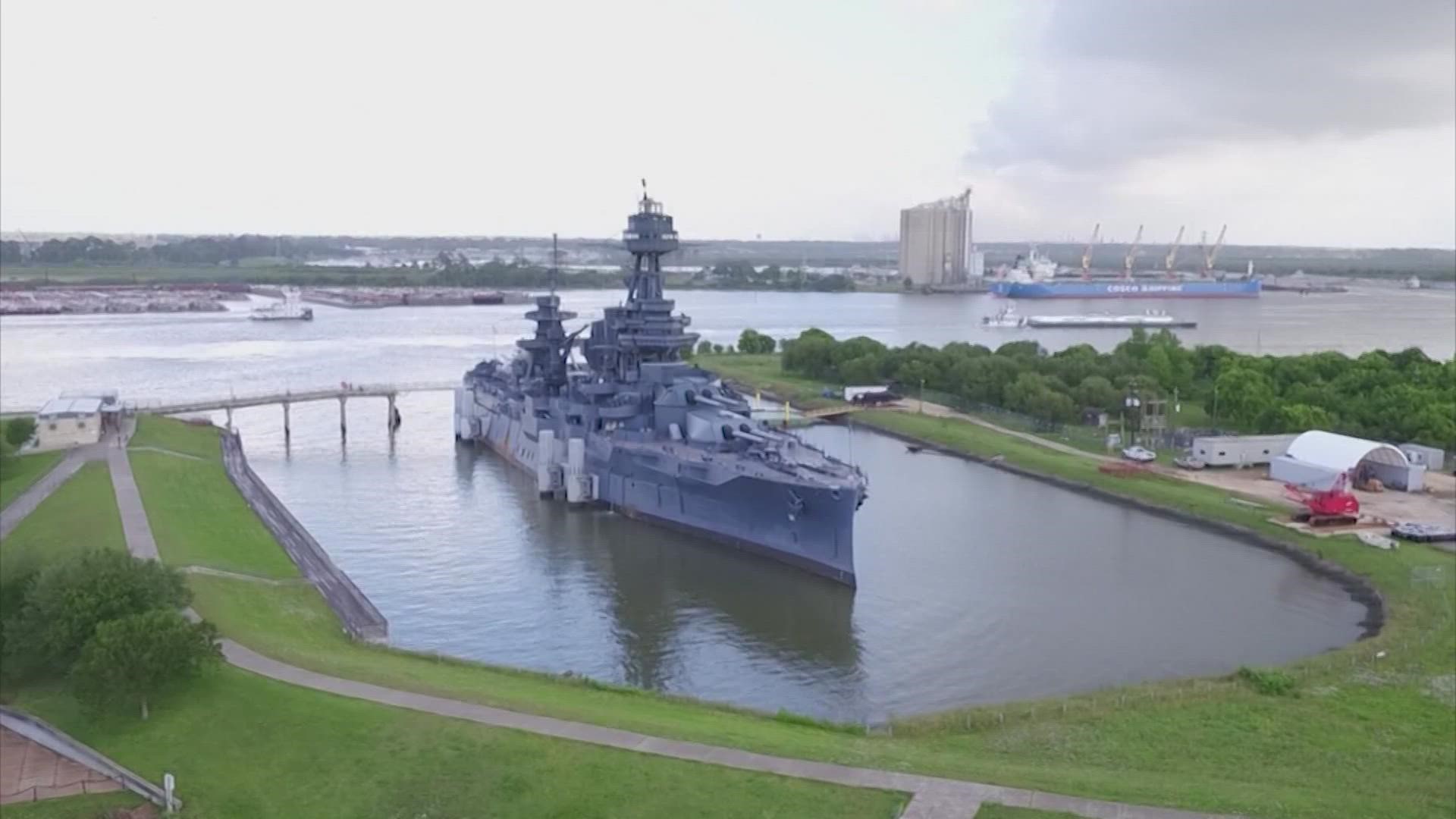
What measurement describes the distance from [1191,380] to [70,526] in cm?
5538

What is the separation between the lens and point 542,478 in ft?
146

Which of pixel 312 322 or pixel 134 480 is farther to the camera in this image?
pixel 312 322

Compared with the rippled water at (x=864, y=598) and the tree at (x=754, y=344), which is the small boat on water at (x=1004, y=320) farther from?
the rippled water at (x=864, y=598)

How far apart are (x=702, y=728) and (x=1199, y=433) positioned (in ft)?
125

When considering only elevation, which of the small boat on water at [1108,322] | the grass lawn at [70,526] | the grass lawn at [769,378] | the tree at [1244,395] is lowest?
the grass lawn at [70,526]

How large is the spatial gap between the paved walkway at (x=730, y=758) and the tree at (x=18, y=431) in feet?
87.1

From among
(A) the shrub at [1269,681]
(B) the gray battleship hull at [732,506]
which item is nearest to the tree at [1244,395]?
(B) the gray battleship hull at [732,506]

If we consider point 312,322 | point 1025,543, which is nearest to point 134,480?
point 1025,543

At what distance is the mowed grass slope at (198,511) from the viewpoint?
30.1m

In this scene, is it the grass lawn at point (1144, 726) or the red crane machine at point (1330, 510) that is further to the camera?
the red crane machine at point (1330, 510)

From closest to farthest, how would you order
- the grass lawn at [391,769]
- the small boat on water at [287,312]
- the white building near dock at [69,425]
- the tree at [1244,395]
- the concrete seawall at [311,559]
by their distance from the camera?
1. the grass lawn at [391,769]
2. the concrete seawall at [311,559]
3. the white building near dock at [69,425]
4. the tree at [1244,395]
5. the small boat on water at [287,312]

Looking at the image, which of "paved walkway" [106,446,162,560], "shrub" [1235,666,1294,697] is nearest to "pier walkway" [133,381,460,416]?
"paved walkway" [106,446,162,560]

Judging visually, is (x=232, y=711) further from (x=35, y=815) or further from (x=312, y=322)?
(x=312, y=322)

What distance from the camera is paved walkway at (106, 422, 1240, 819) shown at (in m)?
16.2
